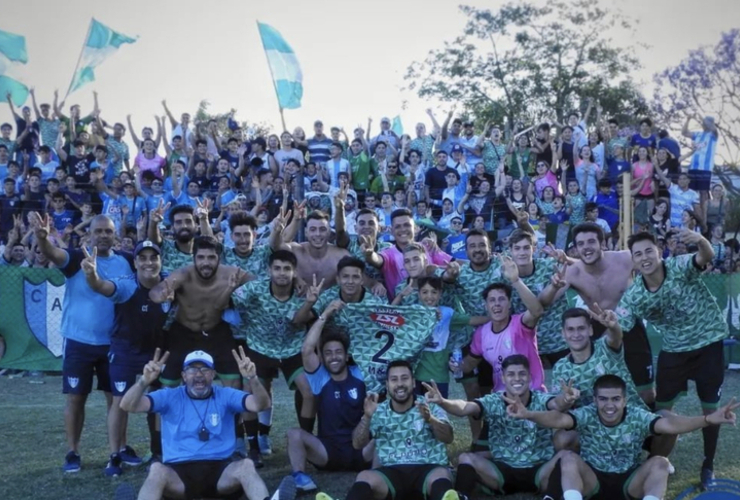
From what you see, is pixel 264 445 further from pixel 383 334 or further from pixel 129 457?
pixel 383 334

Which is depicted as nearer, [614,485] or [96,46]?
[614,485]

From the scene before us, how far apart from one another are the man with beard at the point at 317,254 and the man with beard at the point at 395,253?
1.07 feet

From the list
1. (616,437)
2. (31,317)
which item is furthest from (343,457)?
(31,317)

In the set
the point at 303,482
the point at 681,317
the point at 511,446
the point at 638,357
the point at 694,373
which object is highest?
the point at 681,317

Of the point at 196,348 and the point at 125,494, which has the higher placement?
the point at 196,348

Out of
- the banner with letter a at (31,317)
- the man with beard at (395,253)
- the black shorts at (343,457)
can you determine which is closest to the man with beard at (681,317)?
the man with beard at (395,253)

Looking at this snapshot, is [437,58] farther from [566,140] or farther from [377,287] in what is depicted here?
[377,287]

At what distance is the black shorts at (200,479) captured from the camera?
6668mm

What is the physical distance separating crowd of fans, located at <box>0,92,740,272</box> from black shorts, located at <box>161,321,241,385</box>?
20.3 feet

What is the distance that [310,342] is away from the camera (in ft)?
25.3

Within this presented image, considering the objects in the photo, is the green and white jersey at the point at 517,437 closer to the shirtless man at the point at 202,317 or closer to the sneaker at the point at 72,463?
the shirtless man at the point at 202,317

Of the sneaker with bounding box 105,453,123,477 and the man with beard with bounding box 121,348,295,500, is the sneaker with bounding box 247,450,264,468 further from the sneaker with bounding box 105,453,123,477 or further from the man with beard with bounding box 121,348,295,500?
the man with beard with bounding box 121,348,295,500

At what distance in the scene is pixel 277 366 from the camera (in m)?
8.25

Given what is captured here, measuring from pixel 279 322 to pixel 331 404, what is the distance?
0.89 m
